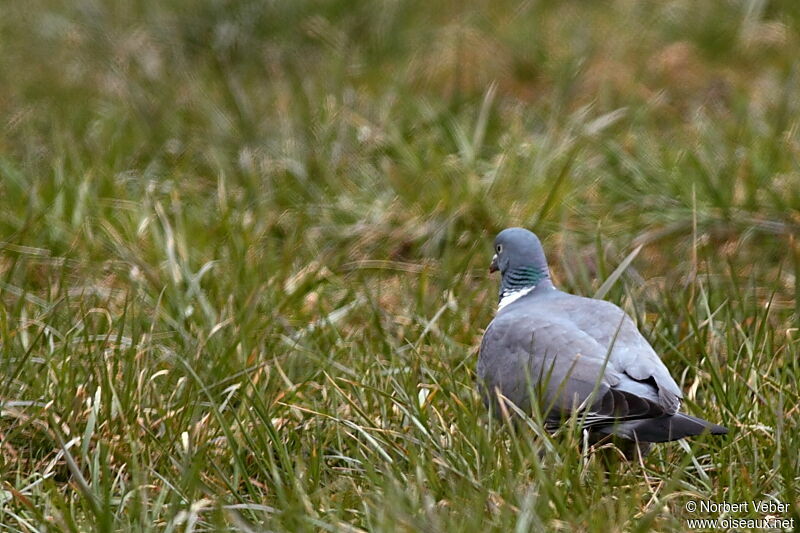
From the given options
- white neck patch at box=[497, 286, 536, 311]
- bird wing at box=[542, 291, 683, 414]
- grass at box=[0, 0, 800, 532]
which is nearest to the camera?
A: grass at box=[0, 0, 800, 532]

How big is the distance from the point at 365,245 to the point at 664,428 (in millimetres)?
2123

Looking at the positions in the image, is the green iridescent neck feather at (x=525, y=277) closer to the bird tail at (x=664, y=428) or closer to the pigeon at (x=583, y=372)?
the pigeon at (x=583, y=372)

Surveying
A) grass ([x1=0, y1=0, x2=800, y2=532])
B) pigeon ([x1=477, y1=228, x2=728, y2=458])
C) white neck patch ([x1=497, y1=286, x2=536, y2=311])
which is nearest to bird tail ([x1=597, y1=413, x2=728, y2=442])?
pigeon ([x1=477, y1=228, x2=728, y2=458])

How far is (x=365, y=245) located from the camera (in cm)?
520

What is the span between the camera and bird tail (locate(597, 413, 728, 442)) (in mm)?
3273

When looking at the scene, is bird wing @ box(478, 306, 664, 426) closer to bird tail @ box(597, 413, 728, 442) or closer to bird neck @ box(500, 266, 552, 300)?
bird tail @ box(597, 413, 728, 442)

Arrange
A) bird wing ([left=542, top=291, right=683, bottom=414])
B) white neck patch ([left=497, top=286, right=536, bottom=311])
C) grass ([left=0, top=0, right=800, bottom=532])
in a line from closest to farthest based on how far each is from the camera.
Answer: grass ([left=0, top=0, right=800, bottom=532]) < bird wing ([left=542, top=291, right=683, bottom=414]) < white neck patch ([left=497, top=286, right=536, bottom=311])

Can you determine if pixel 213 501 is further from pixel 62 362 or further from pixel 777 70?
pixel 777 70

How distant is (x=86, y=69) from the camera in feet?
23.0

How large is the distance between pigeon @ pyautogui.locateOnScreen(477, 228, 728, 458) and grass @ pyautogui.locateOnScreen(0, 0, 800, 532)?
0.13 metres

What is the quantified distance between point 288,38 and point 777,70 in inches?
104

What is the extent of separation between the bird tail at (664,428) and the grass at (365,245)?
12 centimetres

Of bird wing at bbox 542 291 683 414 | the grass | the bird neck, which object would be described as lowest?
the grass

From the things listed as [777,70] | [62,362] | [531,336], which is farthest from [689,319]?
[777,70]
